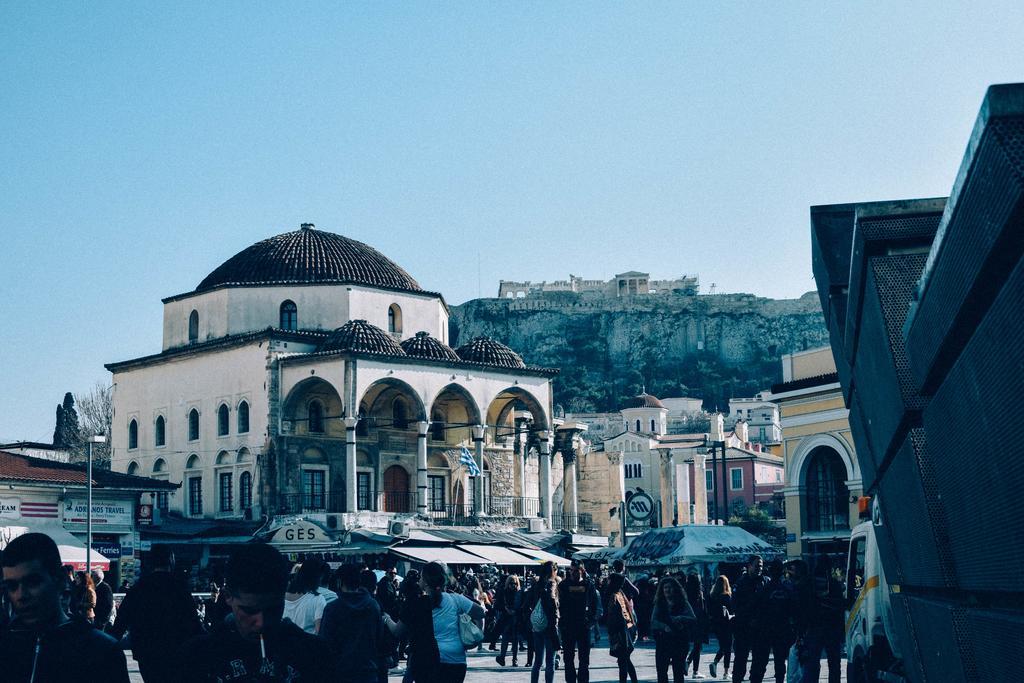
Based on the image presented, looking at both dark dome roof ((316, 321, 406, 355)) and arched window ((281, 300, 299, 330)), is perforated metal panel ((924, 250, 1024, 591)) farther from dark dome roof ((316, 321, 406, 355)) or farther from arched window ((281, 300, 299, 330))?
arched window ((281, 300, 299, 330))

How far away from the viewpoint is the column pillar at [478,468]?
48938 millimetres

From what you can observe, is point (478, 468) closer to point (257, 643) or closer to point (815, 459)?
point (815, 459)

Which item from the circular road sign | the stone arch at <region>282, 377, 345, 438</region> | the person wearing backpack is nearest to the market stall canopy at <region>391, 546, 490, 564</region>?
the stone arch at <region>282, 377, 345, 438</region>

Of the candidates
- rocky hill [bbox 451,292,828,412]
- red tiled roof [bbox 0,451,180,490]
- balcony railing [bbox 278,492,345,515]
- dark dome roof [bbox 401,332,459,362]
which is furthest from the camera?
rocky hill [bbox 451,292,828,412]

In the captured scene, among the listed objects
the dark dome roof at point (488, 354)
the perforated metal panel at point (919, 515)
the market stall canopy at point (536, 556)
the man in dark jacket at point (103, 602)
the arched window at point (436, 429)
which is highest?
the dark dome roof at point (488, 354)

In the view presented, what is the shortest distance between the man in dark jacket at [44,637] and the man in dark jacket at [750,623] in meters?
10.2

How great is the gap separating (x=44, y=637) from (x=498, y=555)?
35856mm

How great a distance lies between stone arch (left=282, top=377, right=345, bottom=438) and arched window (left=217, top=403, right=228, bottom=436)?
10.0 ft

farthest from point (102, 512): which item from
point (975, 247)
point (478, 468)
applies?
point (975, 247)

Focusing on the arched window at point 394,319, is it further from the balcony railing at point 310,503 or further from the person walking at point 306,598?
the person walking at point 306,598

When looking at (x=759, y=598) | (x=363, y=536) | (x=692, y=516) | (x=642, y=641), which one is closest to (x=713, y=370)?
(x=692, y=516)

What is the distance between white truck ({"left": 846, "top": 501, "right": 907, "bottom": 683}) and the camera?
10336 mm

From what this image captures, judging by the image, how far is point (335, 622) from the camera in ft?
25.6

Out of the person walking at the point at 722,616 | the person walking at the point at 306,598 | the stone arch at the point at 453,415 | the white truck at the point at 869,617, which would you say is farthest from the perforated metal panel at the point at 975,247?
the stone arch at the point at 453,415
